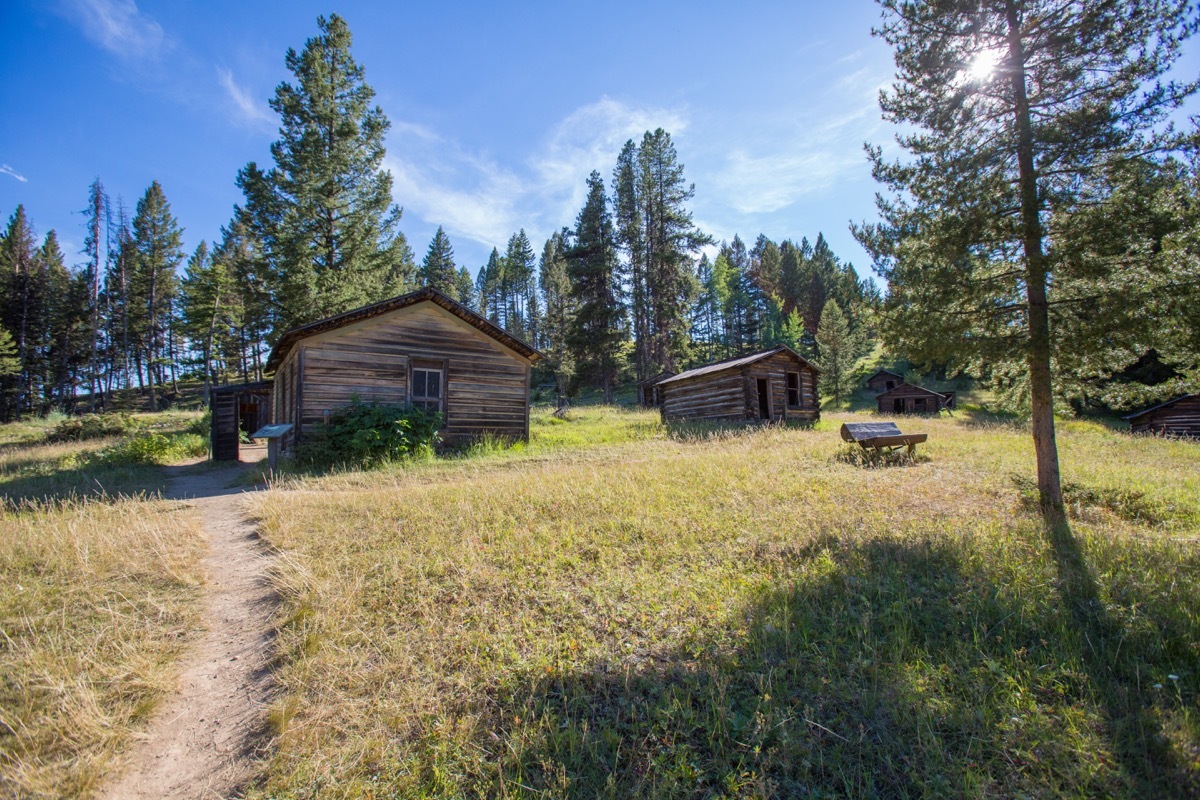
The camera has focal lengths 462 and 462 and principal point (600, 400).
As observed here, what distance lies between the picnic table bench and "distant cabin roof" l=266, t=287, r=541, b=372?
10.7m

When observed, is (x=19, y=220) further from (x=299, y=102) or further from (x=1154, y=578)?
(x=1154, y=578)

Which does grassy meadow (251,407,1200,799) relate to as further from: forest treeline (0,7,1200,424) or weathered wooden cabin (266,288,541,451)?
weathered wooden cabin (266,288,541,451)

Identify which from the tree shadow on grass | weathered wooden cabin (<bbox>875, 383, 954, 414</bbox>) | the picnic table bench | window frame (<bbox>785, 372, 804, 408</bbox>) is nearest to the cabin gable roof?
weathered wooden cabin (<bbox>875, 383, 954, 414</bbox>)

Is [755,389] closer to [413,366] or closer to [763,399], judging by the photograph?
[763,399]

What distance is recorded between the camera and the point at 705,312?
6725cm

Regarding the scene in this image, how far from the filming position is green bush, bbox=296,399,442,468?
13281 millimetres

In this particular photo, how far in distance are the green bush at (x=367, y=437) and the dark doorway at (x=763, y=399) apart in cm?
1649

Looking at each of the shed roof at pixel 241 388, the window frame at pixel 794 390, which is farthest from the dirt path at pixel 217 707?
the window frame at pixel 794 390

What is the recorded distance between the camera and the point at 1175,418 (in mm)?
24672

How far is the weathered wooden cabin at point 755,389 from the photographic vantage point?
22.7 m

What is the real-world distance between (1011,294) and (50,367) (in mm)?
67677

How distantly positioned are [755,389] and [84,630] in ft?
73.7

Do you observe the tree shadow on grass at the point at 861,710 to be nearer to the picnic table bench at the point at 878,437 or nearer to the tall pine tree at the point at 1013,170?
the tall pine tree at the point at 1013,170

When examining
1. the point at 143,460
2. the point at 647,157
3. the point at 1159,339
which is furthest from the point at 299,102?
the point at 1159,339
